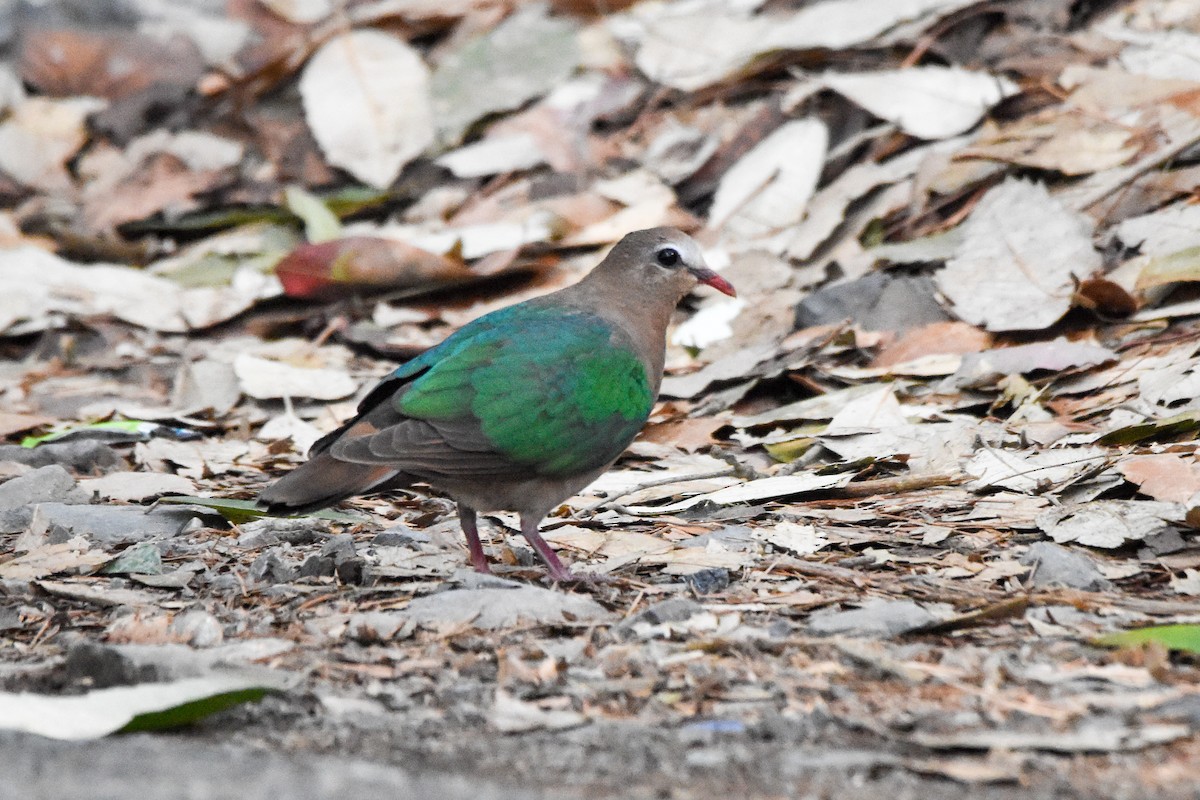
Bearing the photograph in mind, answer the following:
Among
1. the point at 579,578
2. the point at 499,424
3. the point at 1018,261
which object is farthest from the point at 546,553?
the point at 1018,261

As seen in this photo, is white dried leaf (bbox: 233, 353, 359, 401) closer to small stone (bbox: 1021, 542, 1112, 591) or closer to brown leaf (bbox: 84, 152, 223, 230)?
brown leaf (bbox: 84, 152, 223, 230)

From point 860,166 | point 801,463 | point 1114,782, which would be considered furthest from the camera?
point 860,166

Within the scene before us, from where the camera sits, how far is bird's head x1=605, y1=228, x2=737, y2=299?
18.1ft

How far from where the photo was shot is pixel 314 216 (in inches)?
326

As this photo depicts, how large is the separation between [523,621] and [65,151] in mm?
6910

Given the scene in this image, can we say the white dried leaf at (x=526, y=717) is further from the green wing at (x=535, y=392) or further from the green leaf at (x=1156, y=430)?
the green leaf at (x=1156, y=430)

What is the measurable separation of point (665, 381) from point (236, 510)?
2.28m

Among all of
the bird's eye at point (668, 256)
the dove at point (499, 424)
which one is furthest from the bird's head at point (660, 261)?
the dove at point (499, 424)

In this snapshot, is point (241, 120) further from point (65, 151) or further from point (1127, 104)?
point (1127, 104)

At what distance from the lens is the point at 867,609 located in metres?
3.76

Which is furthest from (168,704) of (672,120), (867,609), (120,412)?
(672,120)

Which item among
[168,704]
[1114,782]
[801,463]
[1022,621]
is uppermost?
[168,704]

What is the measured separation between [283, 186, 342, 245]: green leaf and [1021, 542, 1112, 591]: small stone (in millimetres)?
4908

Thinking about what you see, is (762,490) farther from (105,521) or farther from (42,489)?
(42,489)
